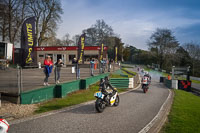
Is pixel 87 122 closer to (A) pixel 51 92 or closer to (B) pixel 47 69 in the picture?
(A) pixel 51 92

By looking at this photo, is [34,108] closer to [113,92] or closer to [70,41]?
[113,92]

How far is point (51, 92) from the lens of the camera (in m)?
8.35

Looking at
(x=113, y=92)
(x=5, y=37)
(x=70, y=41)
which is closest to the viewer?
(x=113, y=92)

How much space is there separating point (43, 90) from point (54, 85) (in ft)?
2.93

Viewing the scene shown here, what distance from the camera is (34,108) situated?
6.71 meters

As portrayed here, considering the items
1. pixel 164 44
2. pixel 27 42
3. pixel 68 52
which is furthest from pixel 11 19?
pixel 164 44

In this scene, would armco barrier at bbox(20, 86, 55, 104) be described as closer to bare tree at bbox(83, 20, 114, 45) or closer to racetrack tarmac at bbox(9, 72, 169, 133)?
racetrack tarmac at bbox(9, 72, 169, 133)

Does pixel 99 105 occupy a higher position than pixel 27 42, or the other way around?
pixel 27 42

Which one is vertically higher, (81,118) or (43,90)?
(43,90)

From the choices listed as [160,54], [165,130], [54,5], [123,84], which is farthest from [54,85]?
[160,54]

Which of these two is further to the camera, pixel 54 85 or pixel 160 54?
pixel 160 54

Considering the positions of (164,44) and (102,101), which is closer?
(102,101)

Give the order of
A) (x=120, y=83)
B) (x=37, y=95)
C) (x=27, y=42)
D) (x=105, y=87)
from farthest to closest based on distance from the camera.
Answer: (x=120, y=83) → (x=27, y=42) → (x=37, y=95) → (x=105, y=87)

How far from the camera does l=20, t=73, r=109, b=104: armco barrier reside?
23.1 ft
